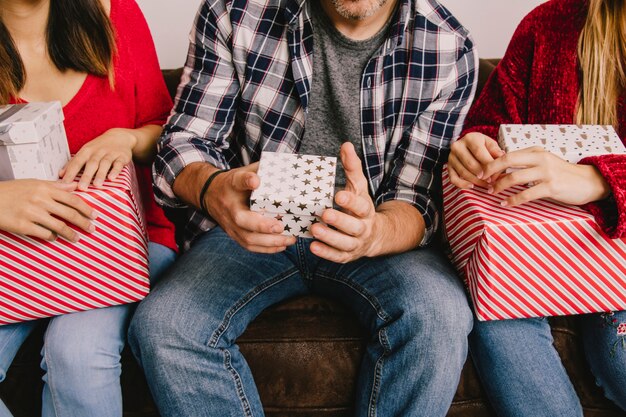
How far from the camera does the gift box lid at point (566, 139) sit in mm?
1036

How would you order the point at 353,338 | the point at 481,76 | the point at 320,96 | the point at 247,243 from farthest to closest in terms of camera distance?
1. the point at 481,76
2. the point at 320,96
3. the point at 353,338
4. the point at 247,243

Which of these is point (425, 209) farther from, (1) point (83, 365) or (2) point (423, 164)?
(1) point (83, 365)

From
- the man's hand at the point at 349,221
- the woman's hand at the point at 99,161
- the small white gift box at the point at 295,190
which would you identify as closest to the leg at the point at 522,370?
the man's hand at the point at 349,221

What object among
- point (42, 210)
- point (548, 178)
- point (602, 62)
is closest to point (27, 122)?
point (42, 210)

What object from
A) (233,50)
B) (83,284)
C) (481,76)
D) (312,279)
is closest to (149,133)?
(233,50)

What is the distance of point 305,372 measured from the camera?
113cm

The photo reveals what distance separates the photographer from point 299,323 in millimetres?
1148

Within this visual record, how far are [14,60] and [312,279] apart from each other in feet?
2.59

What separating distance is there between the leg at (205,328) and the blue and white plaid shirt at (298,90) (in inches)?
7.2

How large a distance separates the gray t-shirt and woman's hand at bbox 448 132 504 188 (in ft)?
0.79

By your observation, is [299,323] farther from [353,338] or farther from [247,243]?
[247,243]

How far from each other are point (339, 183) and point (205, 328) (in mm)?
457

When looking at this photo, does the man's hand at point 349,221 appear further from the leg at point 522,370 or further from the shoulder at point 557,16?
the shoulder at point 557,16

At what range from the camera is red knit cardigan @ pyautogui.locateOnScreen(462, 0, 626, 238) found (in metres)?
1.19
